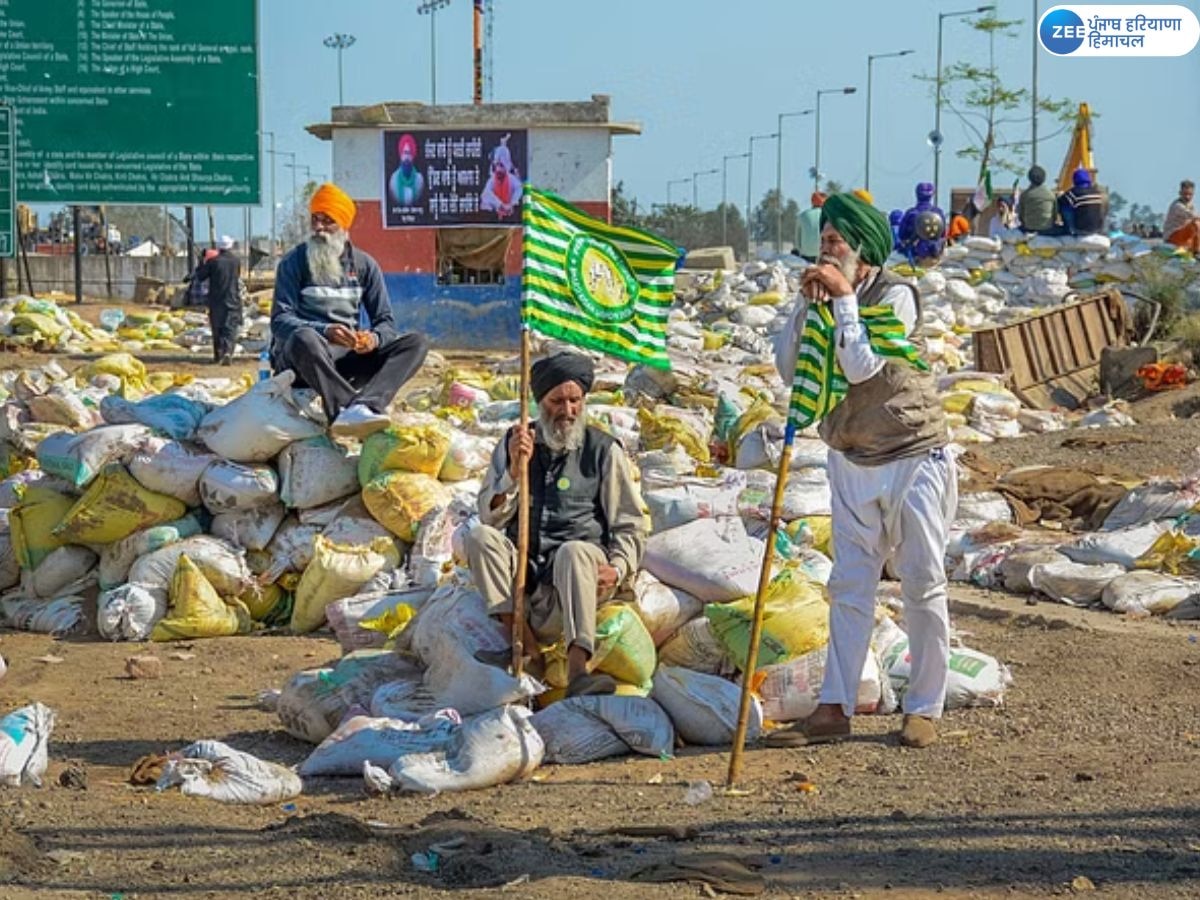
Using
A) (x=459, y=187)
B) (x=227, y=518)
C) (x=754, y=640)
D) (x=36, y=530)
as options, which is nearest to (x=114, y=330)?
(x=459, y=187)

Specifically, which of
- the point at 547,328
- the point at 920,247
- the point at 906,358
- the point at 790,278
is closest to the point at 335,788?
the point at 547,328

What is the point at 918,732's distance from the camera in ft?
19.9

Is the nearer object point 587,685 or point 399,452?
point 587,685

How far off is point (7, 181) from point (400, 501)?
12.1 meters

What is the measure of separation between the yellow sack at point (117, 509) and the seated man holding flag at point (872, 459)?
395 cm

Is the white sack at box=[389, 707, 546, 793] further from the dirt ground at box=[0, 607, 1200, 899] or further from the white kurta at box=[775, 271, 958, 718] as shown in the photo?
the white kurta at box=[775, 271, 958, 718]

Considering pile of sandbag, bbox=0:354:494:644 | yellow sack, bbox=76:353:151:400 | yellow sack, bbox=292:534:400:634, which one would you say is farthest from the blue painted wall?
yellow sack, bbox=292:534:400:634

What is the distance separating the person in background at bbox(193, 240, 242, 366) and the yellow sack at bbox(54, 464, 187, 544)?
11825 millimetres

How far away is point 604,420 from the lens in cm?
1148

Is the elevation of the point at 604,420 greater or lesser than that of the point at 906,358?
lesser

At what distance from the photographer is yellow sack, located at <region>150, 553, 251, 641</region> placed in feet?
28.4

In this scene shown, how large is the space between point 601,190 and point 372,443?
553 inches

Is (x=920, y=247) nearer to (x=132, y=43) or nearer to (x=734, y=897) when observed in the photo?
(x=132, y=43)

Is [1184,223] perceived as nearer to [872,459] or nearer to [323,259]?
[323,259]
